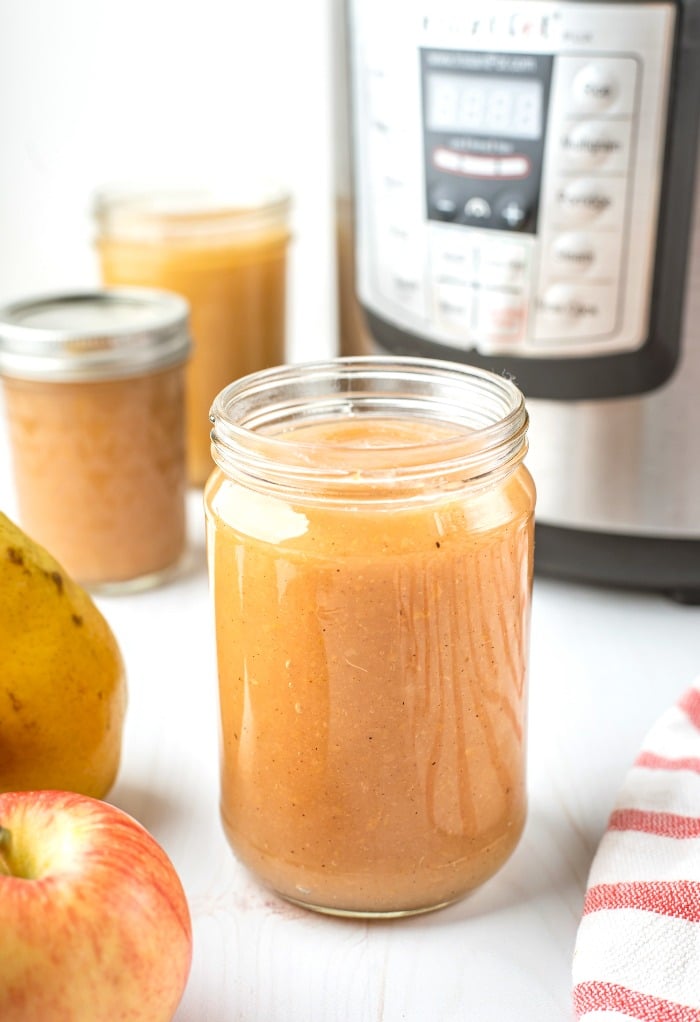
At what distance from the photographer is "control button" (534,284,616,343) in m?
0.71

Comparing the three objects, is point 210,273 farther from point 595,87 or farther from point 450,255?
point 595,87

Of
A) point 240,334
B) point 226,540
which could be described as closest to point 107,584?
point 240,334

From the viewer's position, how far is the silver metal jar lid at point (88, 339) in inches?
31.0

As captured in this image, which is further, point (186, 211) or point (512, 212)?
point (186, 211)

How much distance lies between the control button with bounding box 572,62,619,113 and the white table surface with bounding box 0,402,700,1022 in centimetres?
30

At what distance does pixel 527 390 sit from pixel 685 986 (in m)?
0.38

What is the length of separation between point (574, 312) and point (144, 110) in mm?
524

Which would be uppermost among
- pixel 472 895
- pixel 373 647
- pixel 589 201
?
pixel 589 201

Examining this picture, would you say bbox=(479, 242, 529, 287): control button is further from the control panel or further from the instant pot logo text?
the instant pot logo text

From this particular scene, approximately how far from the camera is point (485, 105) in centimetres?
69

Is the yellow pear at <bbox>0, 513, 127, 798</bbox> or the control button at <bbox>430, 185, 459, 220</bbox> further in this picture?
the control button at <bbox>430, 185, 459, 220</bbox>

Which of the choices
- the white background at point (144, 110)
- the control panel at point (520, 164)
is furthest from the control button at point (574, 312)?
the white background at point (144, 110)

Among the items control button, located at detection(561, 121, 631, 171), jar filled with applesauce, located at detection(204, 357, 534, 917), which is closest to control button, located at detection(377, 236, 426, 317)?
control button, located at detection(561, 121, 631, 171)

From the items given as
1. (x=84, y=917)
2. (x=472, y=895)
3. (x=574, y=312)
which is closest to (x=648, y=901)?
(x=472, y=895)
